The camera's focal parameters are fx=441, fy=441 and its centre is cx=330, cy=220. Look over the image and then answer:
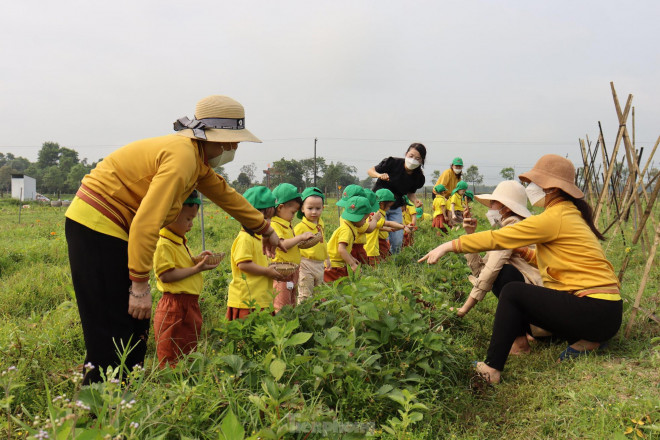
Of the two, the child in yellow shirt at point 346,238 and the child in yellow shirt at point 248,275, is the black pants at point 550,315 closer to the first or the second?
the child in yellow shirt at point 248,275

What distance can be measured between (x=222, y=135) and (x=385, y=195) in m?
4.20

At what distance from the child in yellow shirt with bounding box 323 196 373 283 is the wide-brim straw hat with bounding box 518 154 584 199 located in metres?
2.20

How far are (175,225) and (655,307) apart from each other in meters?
4.00

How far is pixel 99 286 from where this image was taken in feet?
6.95

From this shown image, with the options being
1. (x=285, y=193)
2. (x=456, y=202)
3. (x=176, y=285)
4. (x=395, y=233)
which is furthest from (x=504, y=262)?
(x=456, y=202)

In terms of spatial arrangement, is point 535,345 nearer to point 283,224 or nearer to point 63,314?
point 283,224

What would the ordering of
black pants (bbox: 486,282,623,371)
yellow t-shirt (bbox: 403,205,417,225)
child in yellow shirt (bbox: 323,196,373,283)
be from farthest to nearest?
yellow t-shirt (bbox: 403,205,417,225) → child in yellow shirt (bbox: 323,196,373,283) → black pants (bbox: 486,282,623,371)

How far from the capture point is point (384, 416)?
2240mm

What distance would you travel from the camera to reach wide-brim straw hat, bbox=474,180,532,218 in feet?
11.6

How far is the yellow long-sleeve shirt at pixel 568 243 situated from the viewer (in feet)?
9.64

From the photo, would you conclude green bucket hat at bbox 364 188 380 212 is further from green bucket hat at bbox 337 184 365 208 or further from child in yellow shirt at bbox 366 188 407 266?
child in yellow shirt at bbox 366 188 407 266

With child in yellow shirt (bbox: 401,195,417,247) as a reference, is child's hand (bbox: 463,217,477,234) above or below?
above

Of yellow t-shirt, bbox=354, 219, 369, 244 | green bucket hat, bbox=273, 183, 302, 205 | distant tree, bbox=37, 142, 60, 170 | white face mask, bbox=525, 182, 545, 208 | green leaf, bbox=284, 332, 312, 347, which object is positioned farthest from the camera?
distant tree, bbox=37, 142, 60, 170

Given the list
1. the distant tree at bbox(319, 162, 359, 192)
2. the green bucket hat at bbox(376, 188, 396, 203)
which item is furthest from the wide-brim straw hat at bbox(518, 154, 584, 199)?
the distant tree at bbox(319, 162, 359, 192)
